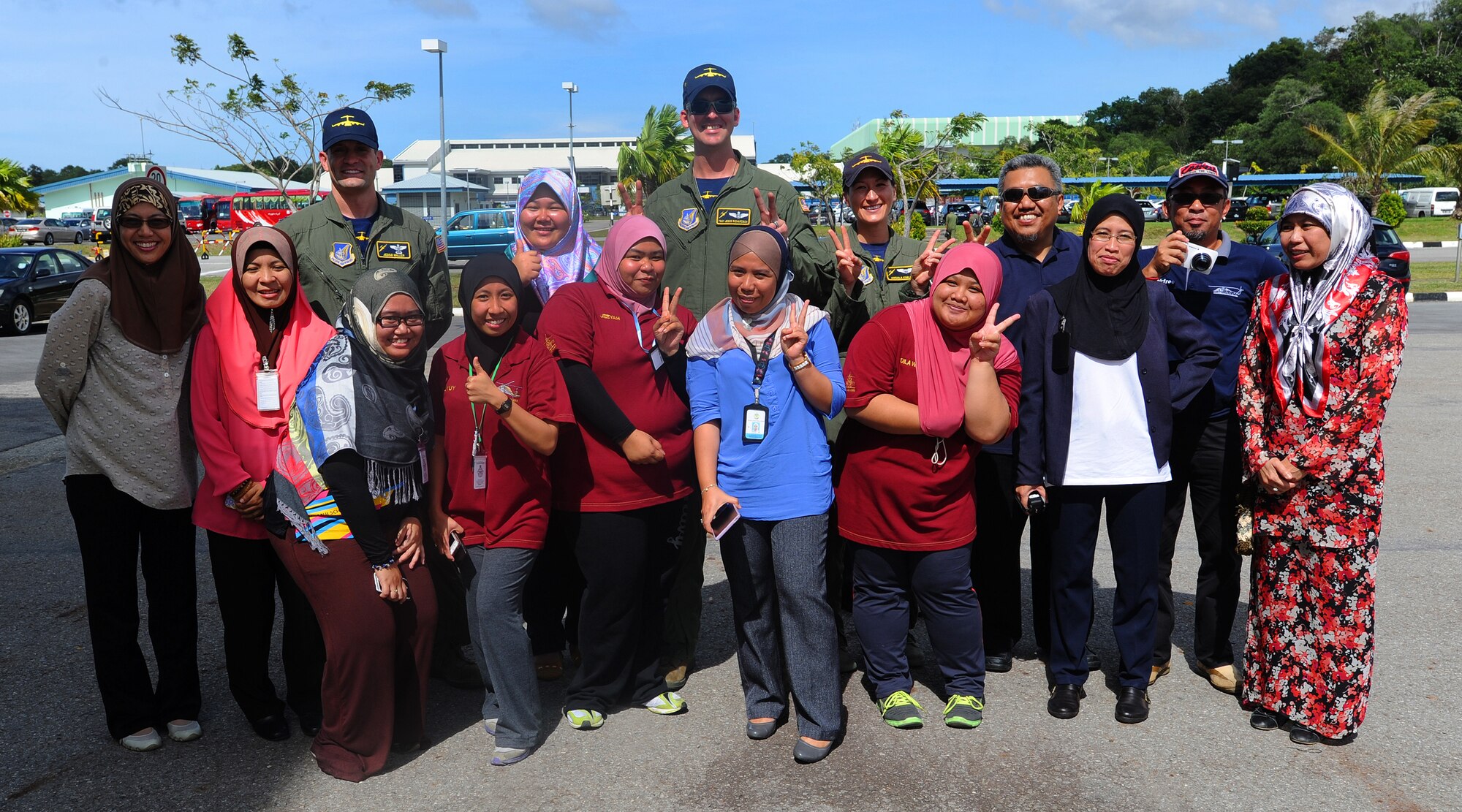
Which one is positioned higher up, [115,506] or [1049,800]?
[115,506]

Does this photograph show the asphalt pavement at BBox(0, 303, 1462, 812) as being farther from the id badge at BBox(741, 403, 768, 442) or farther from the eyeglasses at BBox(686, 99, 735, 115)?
the eyeglasses at BBox(686, 99, 735, 115)

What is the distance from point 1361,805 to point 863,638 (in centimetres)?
169

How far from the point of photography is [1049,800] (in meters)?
3.27

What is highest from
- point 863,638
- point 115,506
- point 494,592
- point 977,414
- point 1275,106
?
point 1275,106

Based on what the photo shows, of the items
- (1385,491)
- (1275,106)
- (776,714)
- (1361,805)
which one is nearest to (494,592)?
(776,714)

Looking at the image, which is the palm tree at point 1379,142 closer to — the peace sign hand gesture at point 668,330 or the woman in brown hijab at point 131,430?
the peace sign hand gesture at point 668,330

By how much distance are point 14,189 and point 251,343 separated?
114 ft

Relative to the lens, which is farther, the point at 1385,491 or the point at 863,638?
the point at 1385,491

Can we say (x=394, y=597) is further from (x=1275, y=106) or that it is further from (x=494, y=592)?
(x=1275, y=106)

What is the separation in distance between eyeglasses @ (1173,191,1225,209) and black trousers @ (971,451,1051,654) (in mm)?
1245

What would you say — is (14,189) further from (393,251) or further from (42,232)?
(393,251)

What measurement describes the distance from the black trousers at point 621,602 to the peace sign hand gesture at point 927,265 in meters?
1.31

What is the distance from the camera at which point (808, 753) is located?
3576 mm

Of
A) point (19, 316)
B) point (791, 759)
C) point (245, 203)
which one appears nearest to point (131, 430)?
point (791, 759)
